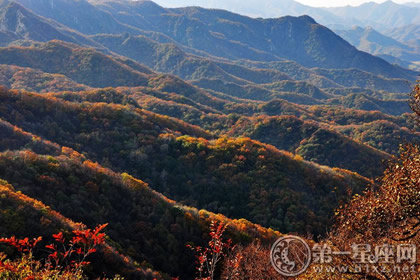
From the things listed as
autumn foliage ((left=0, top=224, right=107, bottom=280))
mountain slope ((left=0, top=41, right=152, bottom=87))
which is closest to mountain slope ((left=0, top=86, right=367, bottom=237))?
autumn foliage ((left=0, top=224, right=107, bottom=280))

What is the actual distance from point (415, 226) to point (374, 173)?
7138 centimetres

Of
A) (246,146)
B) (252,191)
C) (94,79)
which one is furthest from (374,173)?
(94,79)

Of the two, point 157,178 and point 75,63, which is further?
point 75,63

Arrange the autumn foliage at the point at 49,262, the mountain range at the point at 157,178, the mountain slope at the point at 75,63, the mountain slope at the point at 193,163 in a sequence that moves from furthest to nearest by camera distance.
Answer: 1. the mountain slope at the point at 75,63
2. the mountain slope at the point at 193,163
3. the mountain range at the point at 157,178
4. the autumn foliage at the point at 49,262

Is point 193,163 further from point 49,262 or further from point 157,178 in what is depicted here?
point 49,262

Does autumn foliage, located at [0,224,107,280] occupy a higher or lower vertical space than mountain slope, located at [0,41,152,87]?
higher

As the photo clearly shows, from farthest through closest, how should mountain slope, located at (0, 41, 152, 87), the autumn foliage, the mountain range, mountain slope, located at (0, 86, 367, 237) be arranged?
mountain slope, located at (0, 41, 152, 87)
mountain slope, located at (0, 86, 367, 237)
the mountain range
the autumn foliage

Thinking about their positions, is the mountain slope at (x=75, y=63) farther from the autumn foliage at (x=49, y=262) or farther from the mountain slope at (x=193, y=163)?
the autumn foliage at (x=49, y=262)

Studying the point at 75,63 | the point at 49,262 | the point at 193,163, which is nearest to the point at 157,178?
the point at 193,163

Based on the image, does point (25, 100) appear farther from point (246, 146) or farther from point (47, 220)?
point (47, 220)

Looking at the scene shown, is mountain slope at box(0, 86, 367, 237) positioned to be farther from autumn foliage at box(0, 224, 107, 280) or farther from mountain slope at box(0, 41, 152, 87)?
mountain slope at box(0, 41, 152, 87)

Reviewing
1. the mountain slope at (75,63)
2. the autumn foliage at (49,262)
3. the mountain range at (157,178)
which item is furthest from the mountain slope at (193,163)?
the mountain slope at (75,63)

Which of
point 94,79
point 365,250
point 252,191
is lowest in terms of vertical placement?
point 94,79

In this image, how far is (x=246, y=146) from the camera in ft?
165
